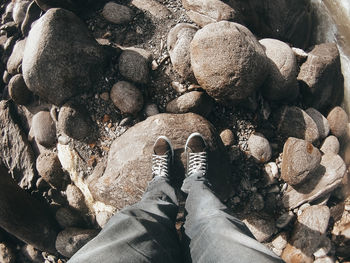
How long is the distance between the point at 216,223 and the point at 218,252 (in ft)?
0.98

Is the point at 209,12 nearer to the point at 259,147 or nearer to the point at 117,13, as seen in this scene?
the point at 117,13

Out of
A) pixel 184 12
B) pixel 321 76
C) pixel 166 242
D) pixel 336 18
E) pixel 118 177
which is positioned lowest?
pixel 118 177

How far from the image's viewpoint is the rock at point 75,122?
139 inches

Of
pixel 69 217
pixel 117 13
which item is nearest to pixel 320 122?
pixel 117 13

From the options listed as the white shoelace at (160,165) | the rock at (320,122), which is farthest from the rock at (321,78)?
the white shoelace at (160,165)

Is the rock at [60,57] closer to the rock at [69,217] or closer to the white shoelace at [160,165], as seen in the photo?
the white shoelace at [160,165]

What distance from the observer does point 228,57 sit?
299 centimetres

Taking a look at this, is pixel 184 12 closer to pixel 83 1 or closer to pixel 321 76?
pixel 83 1

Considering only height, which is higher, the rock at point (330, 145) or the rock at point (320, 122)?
the rock at point (320, 122)

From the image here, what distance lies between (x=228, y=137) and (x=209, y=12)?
5.54 ft

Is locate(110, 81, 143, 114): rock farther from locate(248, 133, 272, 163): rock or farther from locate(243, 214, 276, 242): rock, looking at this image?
locate(243, 214, 276, 242): rock

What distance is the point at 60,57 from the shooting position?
3.30 m

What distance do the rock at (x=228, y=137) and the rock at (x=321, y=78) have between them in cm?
133

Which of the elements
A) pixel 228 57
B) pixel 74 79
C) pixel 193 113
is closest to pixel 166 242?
pixel 193 113
